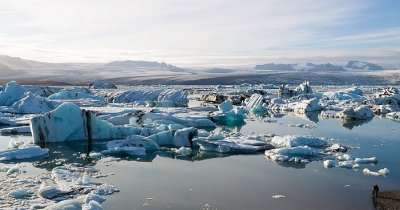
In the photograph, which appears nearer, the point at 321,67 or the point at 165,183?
the point at 165,183

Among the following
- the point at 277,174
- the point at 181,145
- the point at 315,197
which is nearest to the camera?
the point at 315,197

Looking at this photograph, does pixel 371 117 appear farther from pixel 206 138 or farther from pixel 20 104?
pixel 20 104

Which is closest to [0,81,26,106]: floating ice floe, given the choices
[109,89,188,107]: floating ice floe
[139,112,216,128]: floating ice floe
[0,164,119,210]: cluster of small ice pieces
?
[109,89,188,107]: floating ice floe

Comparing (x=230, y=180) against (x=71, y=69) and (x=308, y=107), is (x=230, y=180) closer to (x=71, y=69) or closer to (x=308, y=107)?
(x=308, y=107)

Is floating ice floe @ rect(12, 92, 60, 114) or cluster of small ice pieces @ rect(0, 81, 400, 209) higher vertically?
floating ice floe @ rect(12, 92, 60, 114)

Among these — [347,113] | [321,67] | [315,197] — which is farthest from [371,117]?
[321,67]

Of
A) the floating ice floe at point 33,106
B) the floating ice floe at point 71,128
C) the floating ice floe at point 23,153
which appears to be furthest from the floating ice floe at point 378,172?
the floating ice floe at point 33,106

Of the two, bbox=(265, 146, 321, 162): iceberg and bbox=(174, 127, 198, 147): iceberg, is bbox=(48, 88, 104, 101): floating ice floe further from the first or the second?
bbox=(265, 146, 321, 162): iceberg
